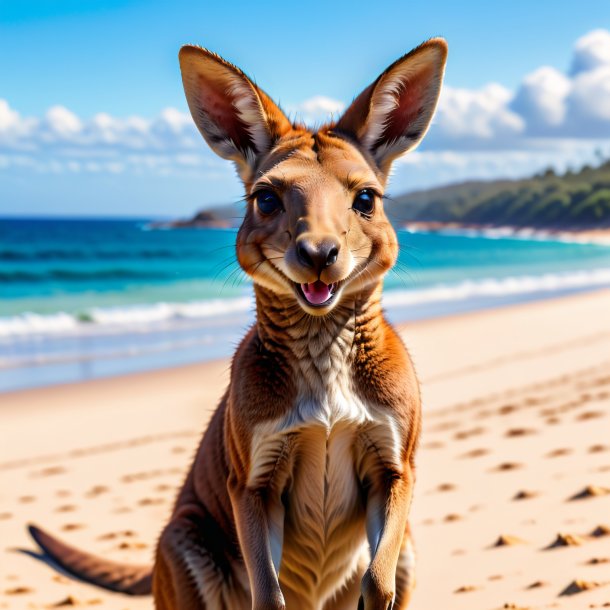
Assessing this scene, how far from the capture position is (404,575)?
2.89m

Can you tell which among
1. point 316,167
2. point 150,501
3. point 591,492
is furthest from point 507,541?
point 150,501

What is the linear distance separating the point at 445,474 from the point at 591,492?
3.71ft

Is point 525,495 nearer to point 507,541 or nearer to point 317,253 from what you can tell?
point 507,541

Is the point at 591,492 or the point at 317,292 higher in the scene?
the point at 317,292

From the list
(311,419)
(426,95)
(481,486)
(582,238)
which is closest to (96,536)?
(481,486)

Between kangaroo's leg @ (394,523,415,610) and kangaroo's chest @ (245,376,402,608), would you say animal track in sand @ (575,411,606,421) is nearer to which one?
kangaroo's leg @ (394,523,415,610)

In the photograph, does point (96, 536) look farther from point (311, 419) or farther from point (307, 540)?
point (311, 419)

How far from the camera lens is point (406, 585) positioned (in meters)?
2.89

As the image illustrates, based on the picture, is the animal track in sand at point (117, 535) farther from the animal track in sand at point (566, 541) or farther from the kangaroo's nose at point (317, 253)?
the kangaroo's nose at point (317, 253)

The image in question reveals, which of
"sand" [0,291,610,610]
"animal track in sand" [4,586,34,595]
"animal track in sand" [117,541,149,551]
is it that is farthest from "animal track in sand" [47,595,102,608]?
"animal track in sand" [117,541,149,551]

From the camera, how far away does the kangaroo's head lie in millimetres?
2398

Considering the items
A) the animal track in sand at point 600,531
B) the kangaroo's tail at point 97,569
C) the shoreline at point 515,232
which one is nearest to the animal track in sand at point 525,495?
the animal track in sand at point 600,531

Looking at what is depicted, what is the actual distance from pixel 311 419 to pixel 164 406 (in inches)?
→ 235

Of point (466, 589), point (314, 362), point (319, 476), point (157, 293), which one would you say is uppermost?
point (157, 293)
